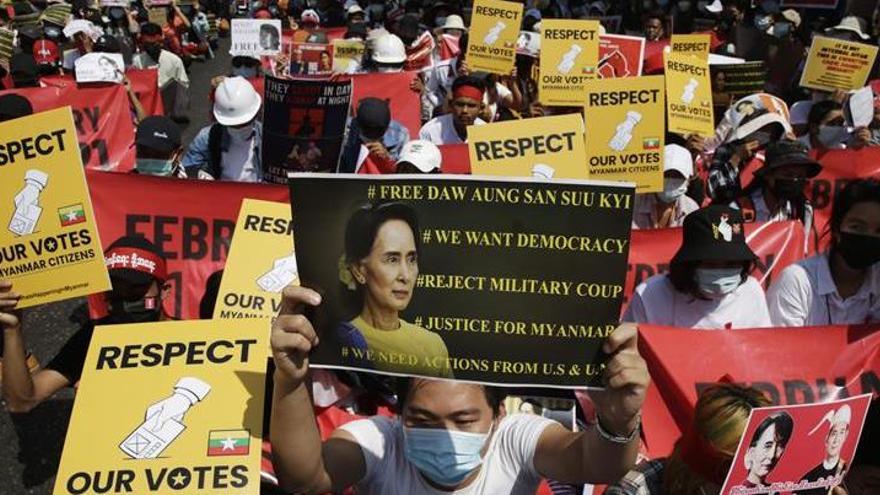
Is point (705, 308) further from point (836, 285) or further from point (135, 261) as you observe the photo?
point (135, 261)

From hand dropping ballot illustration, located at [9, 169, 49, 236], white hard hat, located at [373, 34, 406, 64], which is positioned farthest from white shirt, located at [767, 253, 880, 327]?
white hard hat, located at [373, 34, 406, 64]

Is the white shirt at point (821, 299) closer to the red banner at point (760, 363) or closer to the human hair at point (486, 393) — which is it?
the red banner at point (760, 363)

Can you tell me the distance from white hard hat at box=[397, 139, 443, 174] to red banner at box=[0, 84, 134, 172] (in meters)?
3.50

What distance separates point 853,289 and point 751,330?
66 centimetres

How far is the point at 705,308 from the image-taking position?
3678 mm

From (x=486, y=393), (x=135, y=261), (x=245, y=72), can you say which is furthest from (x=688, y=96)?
(x=245, y=72)

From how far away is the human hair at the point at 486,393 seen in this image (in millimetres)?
2420

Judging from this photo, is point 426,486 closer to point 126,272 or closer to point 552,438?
point 552,438

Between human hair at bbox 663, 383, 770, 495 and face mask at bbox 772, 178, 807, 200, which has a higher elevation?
human hair at bbox 663, 383, 770, 495

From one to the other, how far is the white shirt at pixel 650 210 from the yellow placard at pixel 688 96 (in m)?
1.28

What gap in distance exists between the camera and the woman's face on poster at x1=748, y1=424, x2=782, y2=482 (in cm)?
230

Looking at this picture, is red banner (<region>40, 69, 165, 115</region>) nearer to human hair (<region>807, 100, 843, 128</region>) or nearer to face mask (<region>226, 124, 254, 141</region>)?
face mask (<region>226, 124, 254, 141</region>)

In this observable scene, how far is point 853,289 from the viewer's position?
371cm

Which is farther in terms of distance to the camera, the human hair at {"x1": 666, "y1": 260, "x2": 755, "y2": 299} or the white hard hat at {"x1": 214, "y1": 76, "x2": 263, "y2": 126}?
the white hard hat at {"x1": 214, "y1": 76, "x2": 263, "y2": 126}
